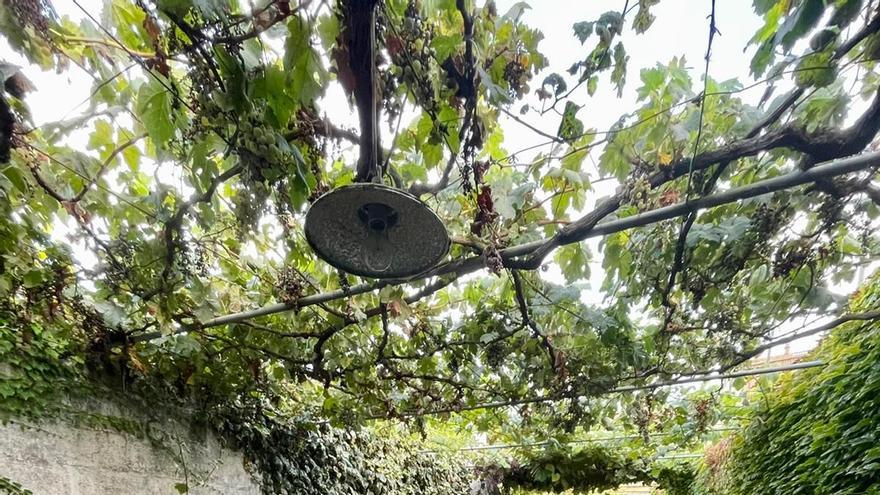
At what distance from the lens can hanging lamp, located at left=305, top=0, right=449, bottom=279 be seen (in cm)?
102

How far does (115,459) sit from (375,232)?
1.81 m

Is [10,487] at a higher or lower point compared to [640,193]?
lower

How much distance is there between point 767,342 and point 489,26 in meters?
1.93

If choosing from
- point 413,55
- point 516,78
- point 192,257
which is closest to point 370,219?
point 413,55

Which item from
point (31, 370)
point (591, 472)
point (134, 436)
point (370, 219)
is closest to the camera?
point (370, 219)

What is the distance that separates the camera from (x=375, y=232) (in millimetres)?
1200

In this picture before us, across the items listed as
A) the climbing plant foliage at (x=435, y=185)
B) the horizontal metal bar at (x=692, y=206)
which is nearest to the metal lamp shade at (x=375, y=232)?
the climbing plant foliage at (x=435, y=185)

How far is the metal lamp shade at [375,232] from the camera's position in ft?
3.59

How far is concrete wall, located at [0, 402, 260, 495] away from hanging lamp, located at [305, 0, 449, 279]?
1504 mm

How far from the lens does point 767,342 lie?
2252 mm

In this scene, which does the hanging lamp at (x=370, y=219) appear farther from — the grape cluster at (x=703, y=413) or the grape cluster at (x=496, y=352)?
the grape cluster at (x=703, y=413)

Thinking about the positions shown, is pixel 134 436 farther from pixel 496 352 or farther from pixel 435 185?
pixel 435 185

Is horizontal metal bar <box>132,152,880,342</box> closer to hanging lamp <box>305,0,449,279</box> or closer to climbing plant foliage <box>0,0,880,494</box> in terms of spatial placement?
climbing plant foliage <box>0,0,880,494</box>

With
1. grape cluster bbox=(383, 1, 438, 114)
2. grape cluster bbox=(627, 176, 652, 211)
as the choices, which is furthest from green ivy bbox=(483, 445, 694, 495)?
grape cluster bbox=(383, 1, 438, 114)
